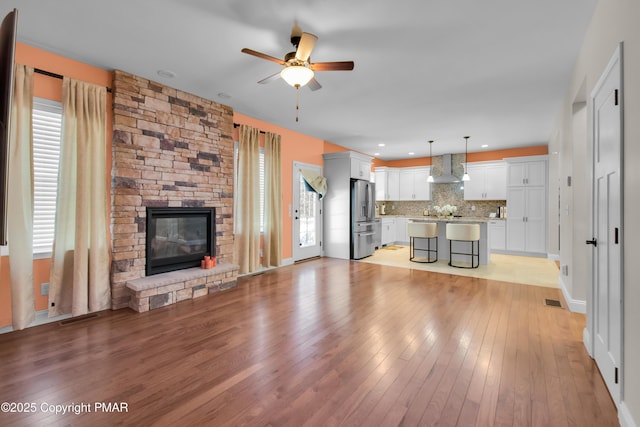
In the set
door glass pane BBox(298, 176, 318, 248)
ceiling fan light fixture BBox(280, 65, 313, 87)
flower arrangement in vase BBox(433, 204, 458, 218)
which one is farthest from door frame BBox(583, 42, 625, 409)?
door glass pane BBox(298, 176, 318, 248)

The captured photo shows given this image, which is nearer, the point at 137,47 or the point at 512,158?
the point at 137,47

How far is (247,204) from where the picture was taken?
4.98 meters

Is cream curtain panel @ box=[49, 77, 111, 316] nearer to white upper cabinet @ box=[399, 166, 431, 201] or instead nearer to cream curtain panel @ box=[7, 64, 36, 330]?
cream curtain panel @ box=[7, 64, 36, 330]

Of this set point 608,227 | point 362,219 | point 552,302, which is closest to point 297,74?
point 608,227

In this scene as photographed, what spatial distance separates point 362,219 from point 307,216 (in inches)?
50.8

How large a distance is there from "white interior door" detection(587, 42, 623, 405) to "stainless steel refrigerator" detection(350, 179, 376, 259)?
452cm

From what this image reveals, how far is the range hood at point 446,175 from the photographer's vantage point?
802cm

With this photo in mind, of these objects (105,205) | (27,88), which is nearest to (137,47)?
(27,88)

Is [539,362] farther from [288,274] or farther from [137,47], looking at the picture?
[137,47]

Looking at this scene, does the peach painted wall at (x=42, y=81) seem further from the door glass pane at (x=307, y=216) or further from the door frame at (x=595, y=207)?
the door frame at (x=595, y=207)

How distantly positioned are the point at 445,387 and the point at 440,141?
6.03m

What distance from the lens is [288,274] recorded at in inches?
204

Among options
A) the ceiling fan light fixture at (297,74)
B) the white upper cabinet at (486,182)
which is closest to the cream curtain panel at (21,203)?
the ceiling fan light fixture at (297,74)

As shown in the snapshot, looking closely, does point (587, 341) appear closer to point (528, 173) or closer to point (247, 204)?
point (247, 204)
